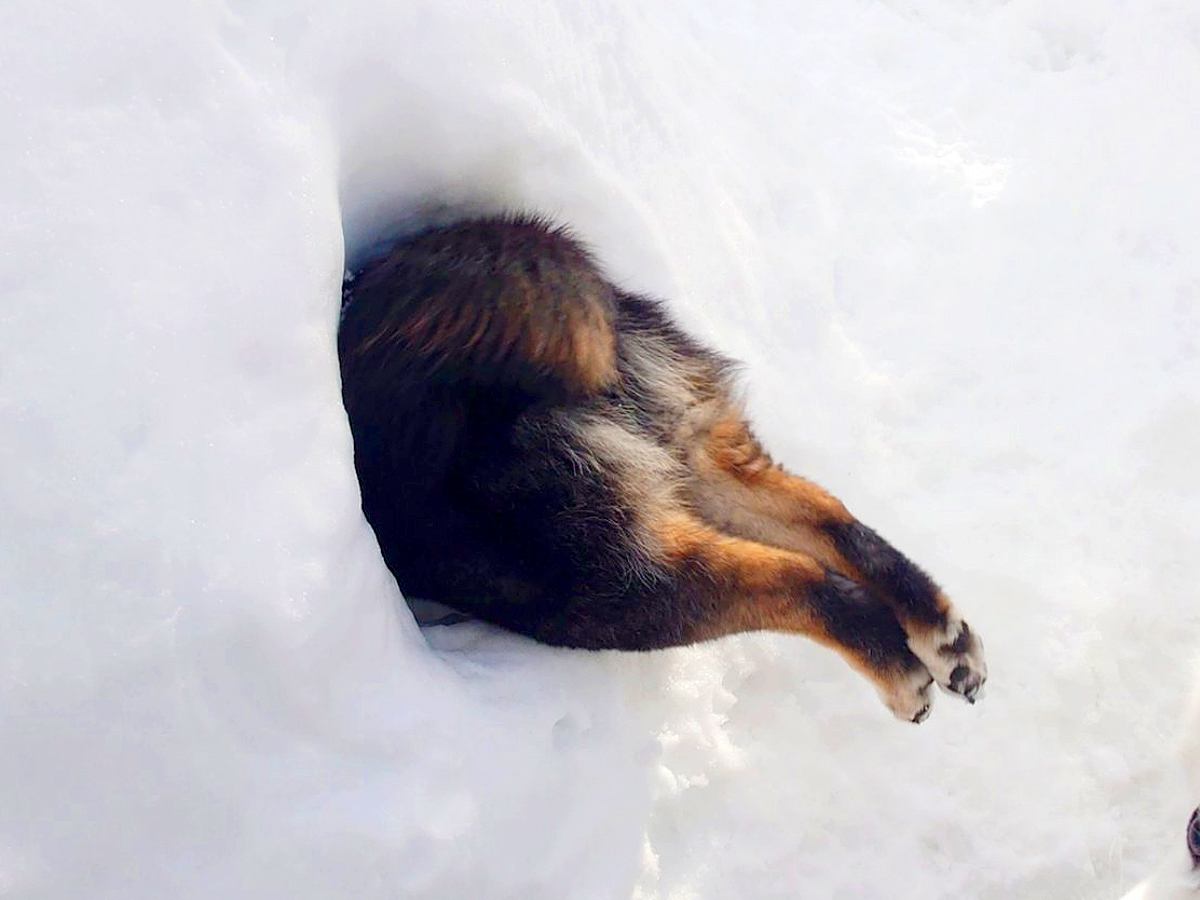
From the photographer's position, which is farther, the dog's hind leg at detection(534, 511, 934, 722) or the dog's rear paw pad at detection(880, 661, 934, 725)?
the dog's rear paw pad at detection(880, 661, 934, 725)

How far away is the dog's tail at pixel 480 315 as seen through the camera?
8.05ft

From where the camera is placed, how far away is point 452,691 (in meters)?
2.25

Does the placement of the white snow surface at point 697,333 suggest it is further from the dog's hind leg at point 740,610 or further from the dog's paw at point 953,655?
the dog's paw at point 953,655

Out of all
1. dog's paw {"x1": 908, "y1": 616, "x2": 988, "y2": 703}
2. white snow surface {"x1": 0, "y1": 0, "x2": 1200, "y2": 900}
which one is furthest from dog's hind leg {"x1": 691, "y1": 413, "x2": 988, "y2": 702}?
white snow surface {"x1": 0, "y1": 0, "x2": 1200, "y2": 900}

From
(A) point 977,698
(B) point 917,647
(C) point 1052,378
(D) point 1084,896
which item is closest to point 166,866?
(B) point 917,647

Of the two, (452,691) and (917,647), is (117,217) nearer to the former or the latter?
(452,691)

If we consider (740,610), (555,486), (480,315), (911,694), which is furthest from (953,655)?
(480,315)

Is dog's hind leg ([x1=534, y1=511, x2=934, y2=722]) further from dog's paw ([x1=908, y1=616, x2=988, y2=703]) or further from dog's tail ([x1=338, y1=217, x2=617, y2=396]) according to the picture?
dog's tail ([x1=338, y1=217, x2=617, y2=396])

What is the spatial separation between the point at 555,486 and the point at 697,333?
97 cm

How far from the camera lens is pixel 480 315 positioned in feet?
8.27

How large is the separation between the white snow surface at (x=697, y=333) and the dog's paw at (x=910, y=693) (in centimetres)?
29

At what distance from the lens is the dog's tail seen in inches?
96.6

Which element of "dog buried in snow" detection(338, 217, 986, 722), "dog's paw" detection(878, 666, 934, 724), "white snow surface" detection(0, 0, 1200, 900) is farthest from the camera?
"dog's paw" detection(878, 666, 934, 724)

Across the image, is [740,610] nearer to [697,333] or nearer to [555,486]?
[555,486]
